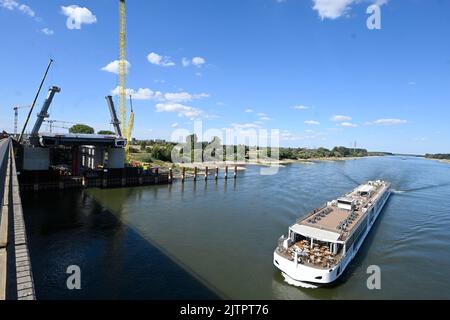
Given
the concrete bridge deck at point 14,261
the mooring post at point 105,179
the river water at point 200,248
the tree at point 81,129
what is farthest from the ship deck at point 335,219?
the tree at point 81,129

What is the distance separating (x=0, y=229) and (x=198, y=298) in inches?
484

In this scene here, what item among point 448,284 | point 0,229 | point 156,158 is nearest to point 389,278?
Answer: point 448,284

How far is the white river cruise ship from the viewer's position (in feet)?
70.0

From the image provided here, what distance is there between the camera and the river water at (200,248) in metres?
20.9

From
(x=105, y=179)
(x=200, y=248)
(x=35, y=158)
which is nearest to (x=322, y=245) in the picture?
(x=200, y=248)

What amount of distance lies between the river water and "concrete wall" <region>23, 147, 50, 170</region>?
600 centimetres

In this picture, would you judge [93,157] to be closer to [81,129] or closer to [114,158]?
[114,158]

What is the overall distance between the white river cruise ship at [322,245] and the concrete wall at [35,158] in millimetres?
47130

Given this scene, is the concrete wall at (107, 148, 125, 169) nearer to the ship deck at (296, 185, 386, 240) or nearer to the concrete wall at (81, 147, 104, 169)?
the concrete wall at (81, 147, 104, 169)

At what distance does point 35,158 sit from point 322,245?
5053 cm

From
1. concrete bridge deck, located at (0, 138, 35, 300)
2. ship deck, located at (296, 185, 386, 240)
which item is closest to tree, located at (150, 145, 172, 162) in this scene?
ship deck, located at (296, 185, 386, 240)

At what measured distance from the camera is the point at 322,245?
2550 centimetres

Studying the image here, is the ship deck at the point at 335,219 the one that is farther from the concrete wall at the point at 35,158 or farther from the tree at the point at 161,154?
the tree at the point at 161,154

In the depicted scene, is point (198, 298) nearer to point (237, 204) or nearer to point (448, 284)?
point (448, 284)
